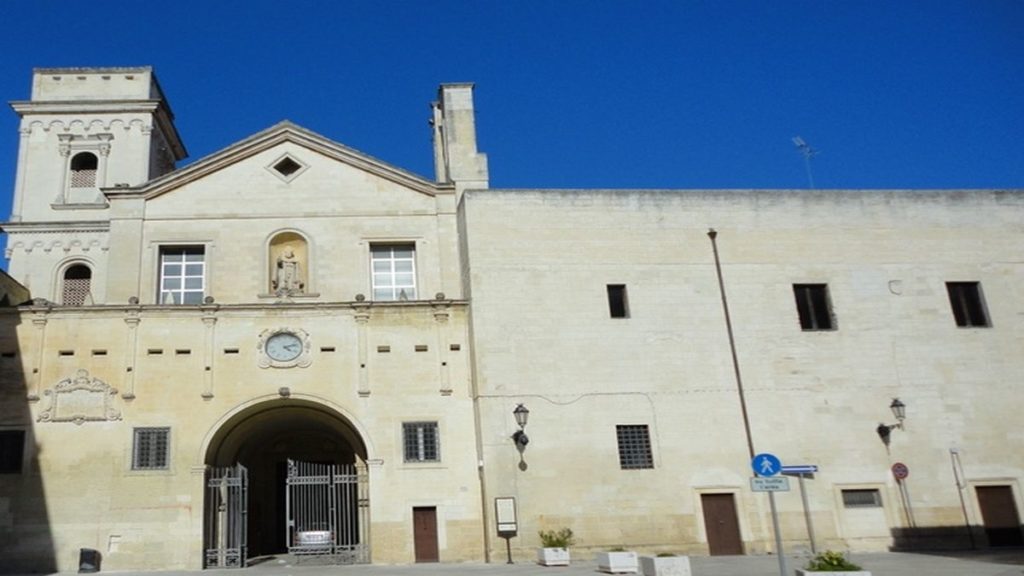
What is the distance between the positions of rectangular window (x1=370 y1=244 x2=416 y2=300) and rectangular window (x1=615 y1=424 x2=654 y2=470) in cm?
724

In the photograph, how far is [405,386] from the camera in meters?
22.6

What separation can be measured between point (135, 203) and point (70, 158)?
41.3 feet

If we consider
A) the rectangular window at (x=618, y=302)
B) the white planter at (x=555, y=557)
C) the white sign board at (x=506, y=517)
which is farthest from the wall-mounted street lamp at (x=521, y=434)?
the rectangular window at (x=618, y=302)

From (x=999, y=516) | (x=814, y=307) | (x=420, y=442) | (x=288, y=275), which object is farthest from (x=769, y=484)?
(x=288, y=275)

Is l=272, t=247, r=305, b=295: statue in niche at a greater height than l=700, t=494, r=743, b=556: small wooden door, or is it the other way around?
l=272, t=247, r=305, b=295: statue in niche

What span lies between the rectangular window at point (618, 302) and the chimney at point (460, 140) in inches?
199

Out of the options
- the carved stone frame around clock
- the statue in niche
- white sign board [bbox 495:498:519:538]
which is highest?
the statue in niche

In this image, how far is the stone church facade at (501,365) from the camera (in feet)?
70.0

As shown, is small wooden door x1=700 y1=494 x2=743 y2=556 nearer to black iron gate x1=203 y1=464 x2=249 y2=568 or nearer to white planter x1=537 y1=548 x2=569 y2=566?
white planter x1=537 y1=548 x2=569 y2=566

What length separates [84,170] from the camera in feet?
113

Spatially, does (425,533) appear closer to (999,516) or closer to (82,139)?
(999,516)

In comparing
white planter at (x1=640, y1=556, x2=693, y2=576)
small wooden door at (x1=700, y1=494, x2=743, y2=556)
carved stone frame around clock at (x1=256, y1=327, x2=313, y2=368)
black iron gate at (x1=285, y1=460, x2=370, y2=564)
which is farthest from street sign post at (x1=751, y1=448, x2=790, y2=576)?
carved stone frame around clock at (x1=256, y1=327, x2=313, y2=368)

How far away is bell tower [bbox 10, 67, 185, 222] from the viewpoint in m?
33.2

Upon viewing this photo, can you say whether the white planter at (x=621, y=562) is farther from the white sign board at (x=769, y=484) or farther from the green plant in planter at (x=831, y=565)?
the white sign board at (x=769, y=484)
